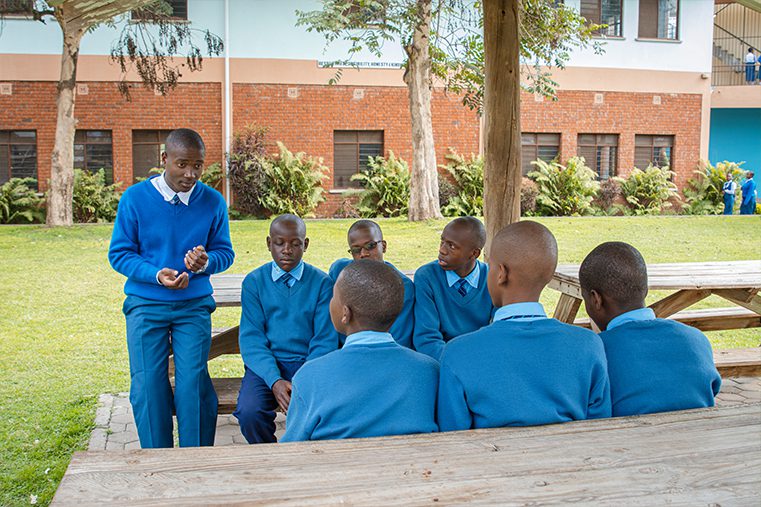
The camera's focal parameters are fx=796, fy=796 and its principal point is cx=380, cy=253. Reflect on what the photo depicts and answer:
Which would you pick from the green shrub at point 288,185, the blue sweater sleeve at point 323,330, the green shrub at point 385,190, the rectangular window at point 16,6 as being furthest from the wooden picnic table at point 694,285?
the rectangular window at point 16,6

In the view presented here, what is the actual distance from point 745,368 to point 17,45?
60.8 feet

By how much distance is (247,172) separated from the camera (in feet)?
64.5

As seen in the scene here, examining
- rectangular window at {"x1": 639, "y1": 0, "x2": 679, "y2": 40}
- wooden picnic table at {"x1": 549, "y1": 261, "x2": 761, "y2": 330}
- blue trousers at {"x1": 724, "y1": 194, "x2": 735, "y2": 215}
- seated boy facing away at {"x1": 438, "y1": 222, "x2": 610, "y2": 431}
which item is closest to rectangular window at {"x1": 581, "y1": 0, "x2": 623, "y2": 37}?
rectangular window at {"x1": 639, "y1": 0, "x2": 679, "y2": 40}

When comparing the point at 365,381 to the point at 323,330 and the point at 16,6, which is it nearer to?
the point at 323,330

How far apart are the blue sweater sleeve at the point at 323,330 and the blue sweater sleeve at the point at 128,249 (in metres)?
0.84

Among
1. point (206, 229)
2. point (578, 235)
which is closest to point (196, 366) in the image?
point (206, 229)

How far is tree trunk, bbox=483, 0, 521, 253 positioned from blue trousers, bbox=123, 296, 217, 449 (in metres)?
2.34

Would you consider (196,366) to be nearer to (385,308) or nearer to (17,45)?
(385,308)

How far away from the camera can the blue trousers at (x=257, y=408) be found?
160 inches

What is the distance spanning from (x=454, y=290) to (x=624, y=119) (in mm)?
20213

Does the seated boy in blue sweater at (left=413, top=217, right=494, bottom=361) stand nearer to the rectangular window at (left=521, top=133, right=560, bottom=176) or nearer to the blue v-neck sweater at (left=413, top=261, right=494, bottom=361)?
the blue v-neck sweater at (left=413, top=261, right=494, bottom=361)

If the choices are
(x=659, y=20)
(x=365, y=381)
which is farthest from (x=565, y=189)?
(x=365, y=381)

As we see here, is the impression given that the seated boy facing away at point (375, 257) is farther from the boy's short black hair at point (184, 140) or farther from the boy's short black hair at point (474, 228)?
the boy's short black hair at point (184, 140)

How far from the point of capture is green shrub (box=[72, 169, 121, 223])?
18.6 m
